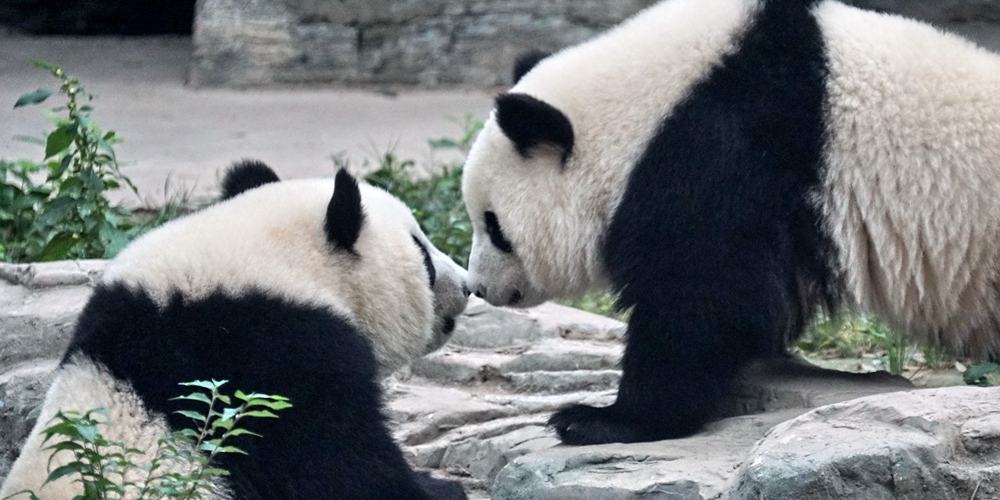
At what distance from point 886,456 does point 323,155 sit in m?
6.47

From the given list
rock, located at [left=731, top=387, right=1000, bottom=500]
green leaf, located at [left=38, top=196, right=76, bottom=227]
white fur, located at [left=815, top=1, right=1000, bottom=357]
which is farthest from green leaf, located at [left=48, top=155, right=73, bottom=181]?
rock, located at [left=731, top=387, right=1000, bottom=500]

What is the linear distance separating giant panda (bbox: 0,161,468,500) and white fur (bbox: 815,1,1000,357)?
1.47 meters

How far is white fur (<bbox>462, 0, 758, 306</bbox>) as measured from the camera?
356 cm

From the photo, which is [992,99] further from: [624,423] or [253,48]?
[253,48]

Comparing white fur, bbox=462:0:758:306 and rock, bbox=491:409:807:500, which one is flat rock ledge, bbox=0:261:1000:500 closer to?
rock, bbox=491:409:807:500

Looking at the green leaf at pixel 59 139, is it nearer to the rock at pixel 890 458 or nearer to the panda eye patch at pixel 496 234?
the panda eye patch at pixel 496 234

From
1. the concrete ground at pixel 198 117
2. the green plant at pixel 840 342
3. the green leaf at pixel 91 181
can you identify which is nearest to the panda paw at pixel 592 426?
the green plant at pixel 840 342

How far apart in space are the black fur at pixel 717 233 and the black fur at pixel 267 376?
661 millimetres

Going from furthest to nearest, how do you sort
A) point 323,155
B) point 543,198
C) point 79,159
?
point 323,155
point 79,159
point 543,198

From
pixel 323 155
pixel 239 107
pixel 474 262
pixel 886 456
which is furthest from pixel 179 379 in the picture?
pixel 239 107

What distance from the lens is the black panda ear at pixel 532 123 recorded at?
357 centimetres

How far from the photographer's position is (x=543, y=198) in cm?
375

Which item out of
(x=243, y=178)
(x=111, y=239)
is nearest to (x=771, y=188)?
(x=243, y=178)

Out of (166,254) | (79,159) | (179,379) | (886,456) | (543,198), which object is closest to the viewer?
(886,456)
